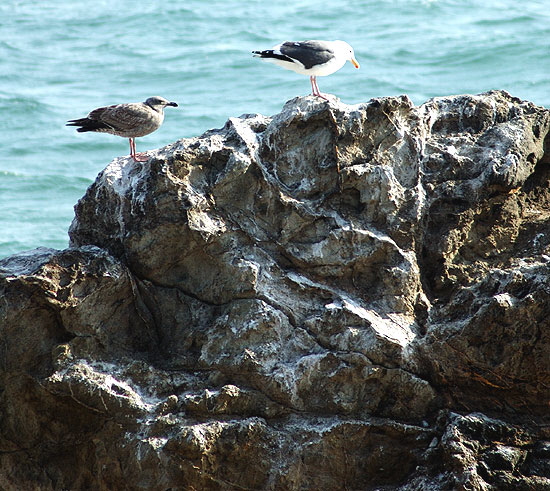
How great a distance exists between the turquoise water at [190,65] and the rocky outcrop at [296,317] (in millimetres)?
8248

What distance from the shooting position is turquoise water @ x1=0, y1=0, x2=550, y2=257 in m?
16.1

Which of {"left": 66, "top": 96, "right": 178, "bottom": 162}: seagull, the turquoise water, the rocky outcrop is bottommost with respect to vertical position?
the turquoise water

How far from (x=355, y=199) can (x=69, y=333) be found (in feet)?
6.60

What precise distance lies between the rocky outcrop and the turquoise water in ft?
27.1

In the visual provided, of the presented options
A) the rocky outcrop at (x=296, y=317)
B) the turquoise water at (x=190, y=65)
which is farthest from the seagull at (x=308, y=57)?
the turquoise water at (x=190, y=65)

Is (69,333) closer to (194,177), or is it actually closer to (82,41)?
(194,177)

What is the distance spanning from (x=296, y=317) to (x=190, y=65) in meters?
14.9

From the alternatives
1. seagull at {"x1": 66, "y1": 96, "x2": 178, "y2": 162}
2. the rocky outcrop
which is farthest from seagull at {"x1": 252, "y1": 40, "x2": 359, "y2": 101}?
the rocky outcrop

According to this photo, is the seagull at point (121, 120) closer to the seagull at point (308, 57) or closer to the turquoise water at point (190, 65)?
the seagull at point (308, 57)

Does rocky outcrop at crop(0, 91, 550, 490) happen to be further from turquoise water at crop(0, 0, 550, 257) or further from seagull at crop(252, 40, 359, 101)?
turquoise water at crop(0, 0, 550, 257)

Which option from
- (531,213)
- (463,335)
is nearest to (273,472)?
(463,335)

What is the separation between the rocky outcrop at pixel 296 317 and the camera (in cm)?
547

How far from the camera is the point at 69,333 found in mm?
5820

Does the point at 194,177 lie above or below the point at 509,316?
above
